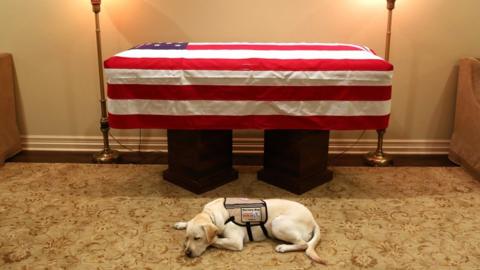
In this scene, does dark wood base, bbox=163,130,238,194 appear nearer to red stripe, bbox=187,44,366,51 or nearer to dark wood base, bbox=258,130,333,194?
dark wood base, bbox=258,130,333,194

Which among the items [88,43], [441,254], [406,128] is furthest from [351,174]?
[88,43]

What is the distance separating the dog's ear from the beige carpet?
0.08 meters

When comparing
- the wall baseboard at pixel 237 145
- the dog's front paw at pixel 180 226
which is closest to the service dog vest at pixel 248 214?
the dog's front paw at pixel 180 226

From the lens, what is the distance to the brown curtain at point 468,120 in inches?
115

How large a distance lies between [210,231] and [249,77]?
0.77m

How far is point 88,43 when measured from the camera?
319 centimetres

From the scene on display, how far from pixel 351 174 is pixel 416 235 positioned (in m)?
0.77

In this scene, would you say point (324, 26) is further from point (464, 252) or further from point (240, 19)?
point (464, 252)

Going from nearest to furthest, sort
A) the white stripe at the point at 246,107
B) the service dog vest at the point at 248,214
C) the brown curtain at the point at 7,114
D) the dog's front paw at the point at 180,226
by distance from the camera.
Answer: the service dog vest at the point at 248,214 → the dog's front paw at the point at 180,226 → the white stripe at the point at 246,107 → the brown curtain at the point at 7,114

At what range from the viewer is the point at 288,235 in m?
2.04

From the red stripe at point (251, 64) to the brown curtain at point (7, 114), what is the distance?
3.84ft

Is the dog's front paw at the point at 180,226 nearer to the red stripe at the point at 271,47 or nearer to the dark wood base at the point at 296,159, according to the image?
the dark wood base at the point at 296,159

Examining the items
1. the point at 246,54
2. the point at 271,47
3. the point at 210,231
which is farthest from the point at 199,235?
the point at 271,47

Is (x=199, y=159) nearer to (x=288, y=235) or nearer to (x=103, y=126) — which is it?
(x=288, y=235)
